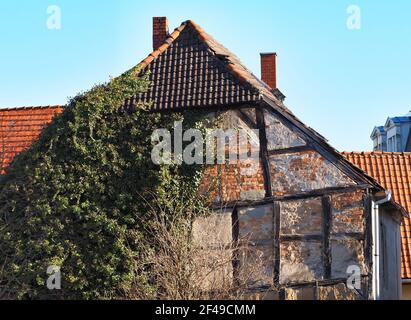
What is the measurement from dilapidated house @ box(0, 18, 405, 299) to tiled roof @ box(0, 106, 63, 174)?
2.91 meters

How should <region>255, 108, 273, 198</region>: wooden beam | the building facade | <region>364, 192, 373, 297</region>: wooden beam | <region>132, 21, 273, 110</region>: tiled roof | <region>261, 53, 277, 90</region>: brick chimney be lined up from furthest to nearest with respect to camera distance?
the building facade, <region>261, 53, 277, 90</region>: brick chimney, <region>132, 21, 273, 110</region>: tiled roof, <region>255, 108, 273, 198</region>: wooden beam, <region>364, 192, 373, 297</region>: wooden beam

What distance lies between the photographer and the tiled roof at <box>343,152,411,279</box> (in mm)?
26953

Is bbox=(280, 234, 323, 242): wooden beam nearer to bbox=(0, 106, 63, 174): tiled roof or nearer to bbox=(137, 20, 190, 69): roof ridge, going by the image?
bbox=(137, 20, 190, 69): roof ridge

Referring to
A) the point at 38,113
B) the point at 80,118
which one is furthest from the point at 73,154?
the point at 38,113

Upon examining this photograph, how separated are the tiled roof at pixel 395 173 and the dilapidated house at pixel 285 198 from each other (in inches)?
253

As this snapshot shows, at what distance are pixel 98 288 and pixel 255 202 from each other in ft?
11.0

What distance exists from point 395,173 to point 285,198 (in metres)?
8.89

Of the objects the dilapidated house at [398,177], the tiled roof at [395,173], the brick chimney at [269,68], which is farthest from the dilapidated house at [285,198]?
the brick chimney at [269,68]

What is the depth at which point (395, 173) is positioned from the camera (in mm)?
27922

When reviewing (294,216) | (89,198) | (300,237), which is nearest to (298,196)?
(294,216)

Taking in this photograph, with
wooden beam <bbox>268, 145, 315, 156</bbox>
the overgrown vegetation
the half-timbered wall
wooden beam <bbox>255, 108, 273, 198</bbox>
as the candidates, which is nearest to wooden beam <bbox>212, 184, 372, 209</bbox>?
the half-timbered wall

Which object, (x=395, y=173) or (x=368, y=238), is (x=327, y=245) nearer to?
(x=368, y=238)

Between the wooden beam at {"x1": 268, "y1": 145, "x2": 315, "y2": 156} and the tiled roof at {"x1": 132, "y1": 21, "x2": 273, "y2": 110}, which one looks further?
the tiled roof at {"x1": 132, "y1": 21, "x2": 273, "y2": 110}
